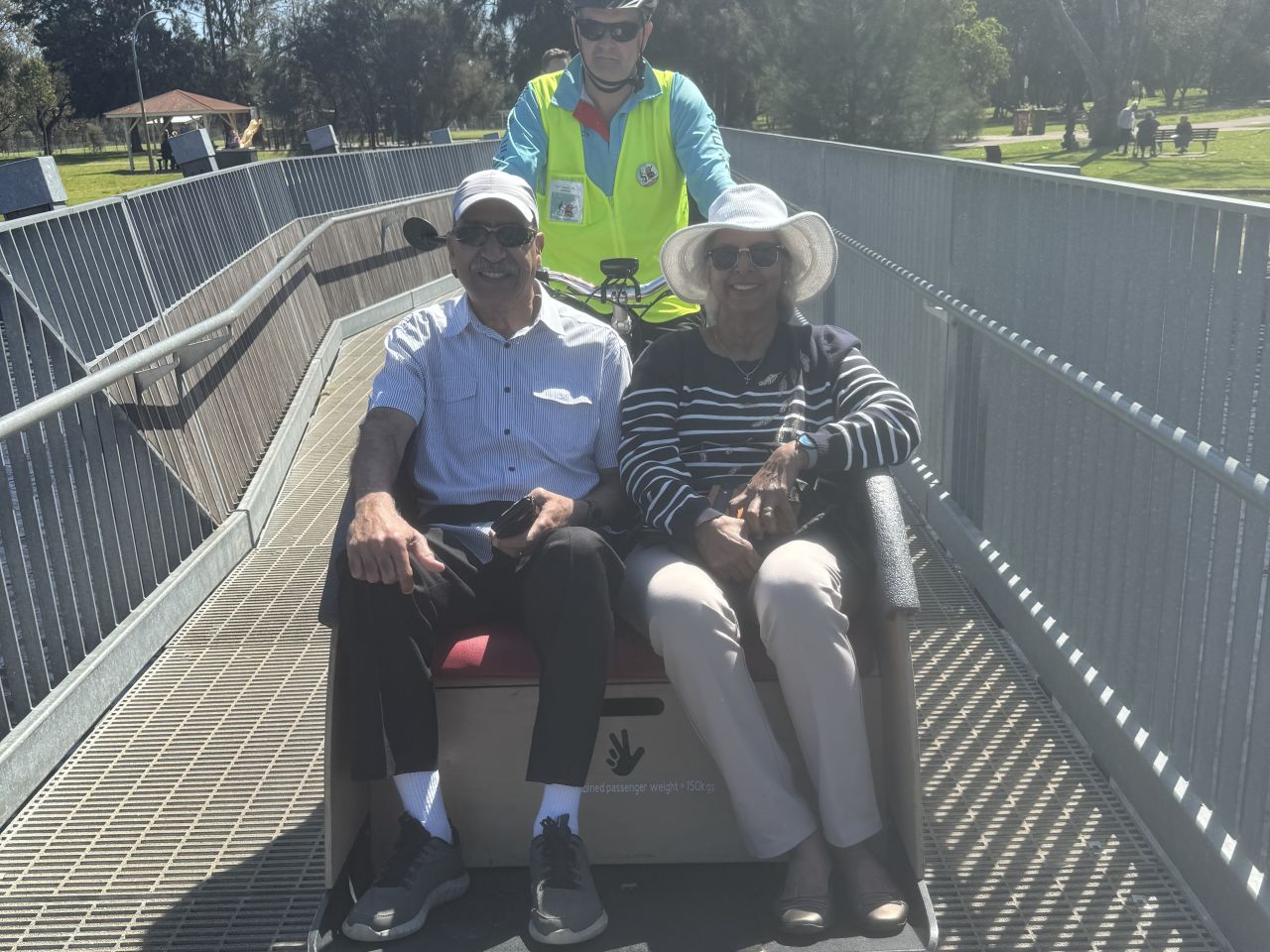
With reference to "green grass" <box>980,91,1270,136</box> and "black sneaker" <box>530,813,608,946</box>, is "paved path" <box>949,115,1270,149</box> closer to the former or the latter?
"green grass" <box>980,91,1270,136</box>

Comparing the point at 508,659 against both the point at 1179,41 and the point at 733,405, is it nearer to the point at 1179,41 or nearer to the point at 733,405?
the point at 733,405

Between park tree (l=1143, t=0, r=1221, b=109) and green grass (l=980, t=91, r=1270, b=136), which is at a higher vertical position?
park tree (l=1143, t=0, r=1221, b=109)

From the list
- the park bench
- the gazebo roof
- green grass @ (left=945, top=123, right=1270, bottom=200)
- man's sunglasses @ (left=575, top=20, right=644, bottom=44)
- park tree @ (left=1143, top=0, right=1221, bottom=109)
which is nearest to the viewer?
man's sunglasses @ (left=575, top=20, right=644, bottom=44)

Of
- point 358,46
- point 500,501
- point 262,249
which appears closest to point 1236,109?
point 358,46

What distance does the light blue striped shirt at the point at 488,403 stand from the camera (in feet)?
12.7

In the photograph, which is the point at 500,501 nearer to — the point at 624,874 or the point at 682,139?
the point at 624,874

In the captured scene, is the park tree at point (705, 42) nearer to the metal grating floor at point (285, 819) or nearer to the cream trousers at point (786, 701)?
the metal grating floor at point (285, 819)

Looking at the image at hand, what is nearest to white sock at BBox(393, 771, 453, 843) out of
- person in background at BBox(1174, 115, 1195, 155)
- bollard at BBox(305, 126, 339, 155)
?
bollard at BBox(305, 126, 339, 155)

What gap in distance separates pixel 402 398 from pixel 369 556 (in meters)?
0.62

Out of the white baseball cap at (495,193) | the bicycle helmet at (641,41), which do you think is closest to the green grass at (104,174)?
the bicycle helmet at (641,41)

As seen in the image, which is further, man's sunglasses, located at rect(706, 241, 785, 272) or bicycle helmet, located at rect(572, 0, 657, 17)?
bicycle helmet, located at rect(572, 0, 657, 17)

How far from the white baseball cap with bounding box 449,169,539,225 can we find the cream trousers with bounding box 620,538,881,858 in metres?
1.13

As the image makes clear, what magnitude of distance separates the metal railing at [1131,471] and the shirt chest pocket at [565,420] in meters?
1.39

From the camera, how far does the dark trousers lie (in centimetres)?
333
